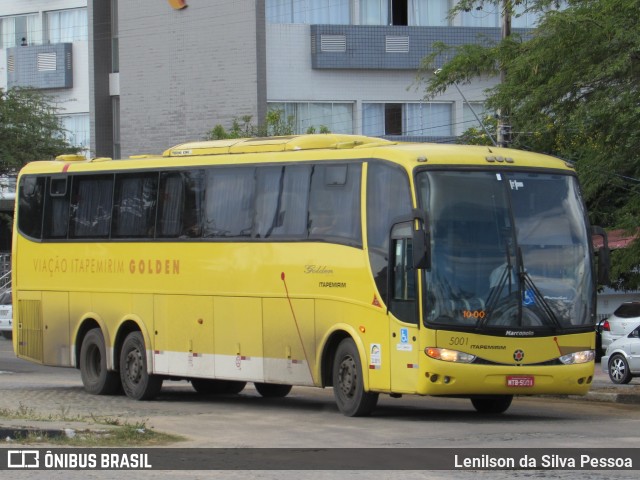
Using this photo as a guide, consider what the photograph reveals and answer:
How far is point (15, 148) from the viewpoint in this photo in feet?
151

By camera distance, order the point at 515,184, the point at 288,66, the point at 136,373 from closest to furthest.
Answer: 1. the point at 515,184
2. the point at 136,373
3. the point at 288,66

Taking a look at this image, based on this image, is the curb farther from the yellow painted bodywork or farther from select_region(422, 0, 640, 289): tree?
the yellow painted bodywork

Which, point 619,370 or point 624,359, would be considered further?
point 619,370

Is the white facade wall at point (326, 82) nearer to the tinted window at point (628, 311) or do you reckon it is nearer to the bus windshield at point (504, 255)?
the tinted window at point (628, 311)

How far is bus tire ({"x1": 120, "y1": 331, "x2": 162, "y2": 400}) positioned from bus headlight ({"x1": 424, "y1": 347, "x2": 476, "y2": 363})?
616 centimetres

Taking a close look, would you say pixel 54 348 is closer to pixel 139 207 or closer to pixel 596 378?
pixel 139 207

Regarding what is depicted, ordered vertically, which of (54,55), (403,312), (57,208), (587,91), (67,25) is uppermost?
(67,25)

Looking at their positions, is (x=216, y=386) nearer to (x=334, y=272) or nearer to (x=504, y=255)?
(x=334, y=272)

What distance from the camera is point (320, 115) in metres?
45.0

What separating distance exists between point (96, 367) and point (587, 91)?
360 inches

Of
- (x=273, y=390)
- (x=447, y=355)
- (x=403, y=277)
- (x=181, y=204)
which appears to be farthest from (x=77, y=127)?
(x=447, y=355)

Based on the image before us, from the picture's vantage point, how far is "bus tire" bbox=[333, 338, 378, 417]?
17.2 m

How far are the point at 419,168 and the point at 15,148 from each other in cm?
3156

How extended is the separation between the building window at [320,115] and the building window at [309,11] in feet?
9.13
